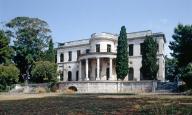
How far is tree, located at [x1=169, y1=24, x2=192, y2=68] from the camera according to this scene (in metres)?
40.5

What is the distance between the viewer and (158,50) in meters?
57.4

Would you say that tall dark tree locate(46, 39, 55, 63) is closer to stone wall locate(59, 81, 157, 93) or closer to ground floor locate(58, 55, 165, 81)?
ground floor locate(58, 55, 165, 81)

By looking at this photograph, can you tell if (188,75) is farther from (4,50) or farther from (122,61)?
(4,50)

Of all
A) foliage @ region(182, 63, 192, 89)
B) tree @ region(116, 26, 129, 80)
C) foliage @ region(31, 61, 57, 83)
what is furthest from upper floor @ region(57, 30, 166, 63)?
foliage @ region(182, 63, 192, 89)

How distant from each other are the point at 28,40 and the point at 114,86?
82.4ft

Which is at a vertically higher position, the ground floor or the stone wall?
the ground floor

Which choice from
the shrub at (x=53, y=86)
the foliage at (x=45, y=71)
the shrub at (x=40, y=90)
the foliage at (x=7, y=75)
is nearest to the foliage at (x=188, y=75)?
the shrub at (x=40, y=90)

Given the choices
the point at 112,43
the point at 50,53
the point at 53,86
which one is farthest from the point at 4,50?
the point at 112,43

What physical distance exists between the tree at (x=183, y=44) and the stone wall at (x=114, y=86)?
6.64 meters

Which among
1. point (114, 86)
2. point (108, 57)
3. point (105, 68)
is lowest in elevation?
point (114, 86)

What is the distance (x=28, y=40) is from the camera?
2675 inches

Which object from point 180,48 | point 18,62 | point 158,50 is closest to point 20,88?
point 18,62

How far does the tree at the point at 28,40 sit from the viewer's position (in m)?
67.4

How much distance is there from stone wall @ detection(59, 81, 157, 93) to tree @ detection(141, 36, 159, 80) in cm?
451
